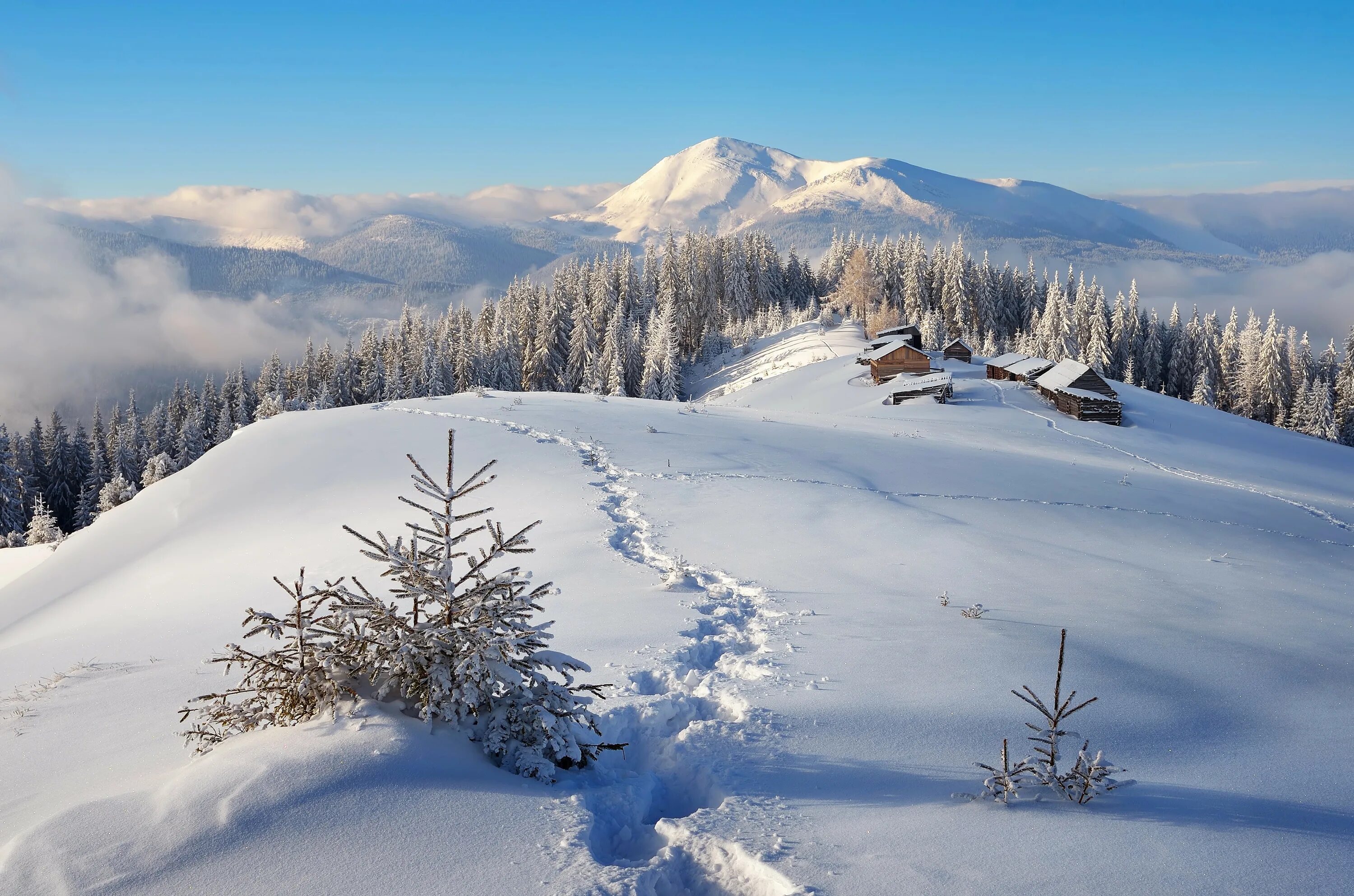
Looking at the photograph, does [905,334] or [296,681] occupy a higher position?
[905,334]

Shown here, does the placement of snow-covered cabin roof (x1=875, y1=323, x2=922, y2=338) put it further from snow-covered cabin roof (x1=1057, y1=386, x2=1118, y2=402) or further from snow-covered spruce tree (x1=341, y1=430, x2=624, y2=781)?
snow-covered spruce tree (x1=341, y1=430, x2=624, y2=781)

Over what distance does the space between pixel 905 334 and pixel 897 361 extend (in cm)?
1204

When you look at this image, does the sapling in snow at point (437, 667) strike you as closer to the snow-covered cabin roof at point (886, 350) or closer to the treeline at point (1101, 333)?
the snow-covered cabin roof at point (886, 350)

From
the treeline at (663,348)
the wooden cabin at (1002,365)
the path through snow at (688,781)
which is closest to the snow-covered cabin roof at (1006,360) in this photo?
the wooden cabin at (1002,365)

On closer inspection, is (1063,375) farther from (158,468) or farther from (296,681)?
(158,468)

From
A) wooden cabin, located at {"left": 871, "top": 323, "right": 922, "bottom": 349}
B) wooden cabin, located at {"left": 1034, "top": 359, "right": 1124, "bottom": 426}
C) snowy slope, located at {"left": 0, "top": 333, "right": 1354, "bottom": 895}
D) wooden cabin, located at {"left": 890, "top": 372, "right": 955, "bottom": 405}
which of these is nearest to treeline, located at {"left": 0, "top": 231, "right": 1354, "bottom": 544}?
wooden cabin, located at {"left": 871, "top": 323, "right": 922, "bottom": 349}

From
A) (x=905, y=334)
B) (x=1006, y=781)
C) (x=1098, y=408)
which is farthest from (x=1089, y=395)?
(x=1006, y=781)

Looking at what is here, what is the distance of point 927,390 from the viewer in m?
50.7

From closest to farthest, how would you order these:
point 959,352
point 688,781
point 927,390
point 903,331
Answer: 1. point 688,781
2. point 927,390
3. point 959,352
4. point 903,331

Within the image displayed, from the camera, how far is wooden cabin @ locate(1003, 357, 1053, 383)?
185 ft

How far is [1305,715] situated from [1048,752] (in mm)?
3914

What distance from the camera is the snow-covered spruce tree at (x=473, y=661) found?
18.2ft

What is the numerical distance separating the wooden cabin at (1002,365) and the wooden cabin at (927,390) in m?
10.1

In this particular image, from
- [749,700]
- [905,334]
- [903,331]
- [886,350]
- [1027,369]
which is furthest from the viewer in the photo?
[903,331]
